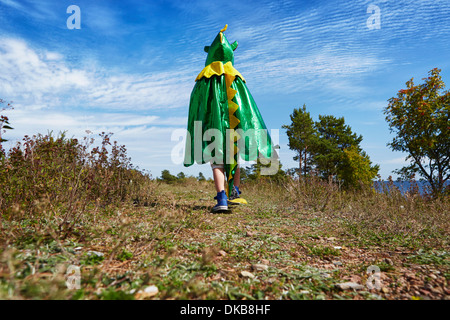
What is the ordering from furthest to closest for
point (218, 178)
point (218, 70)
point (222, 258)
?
point (218, 70) → point (218, 178) → point (222, 258)

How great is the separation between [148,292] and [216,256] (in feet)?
2.30

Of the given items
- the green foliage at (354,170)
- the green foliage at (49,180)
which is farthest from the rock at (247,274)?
the green foliage at (354,170)

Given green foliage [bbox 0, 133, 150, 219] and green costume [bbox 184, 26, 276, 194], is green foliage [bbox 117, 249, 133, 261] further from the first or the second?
green costume [bbox 184, 26, 276, 194]

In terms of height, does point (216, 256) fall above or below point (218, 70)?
below

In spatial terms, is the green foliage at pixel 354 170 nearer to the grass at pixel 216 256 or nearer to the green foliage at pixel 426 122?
the green foliage at pixel 426 122

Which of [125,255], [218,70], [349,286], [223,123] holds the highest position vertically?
[218,70]

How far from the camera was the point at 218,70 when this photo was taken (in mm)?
4023

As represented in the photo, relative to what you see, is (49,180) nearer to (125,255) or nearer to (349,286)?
(125,255)

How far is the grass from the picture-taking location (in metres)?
1.28

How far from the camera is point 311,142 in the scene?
25.0 metres

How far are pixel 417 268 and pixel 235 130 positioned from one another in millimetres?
2791

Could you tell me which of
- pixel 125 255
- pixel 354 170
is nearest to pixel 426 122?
pixel 354 170

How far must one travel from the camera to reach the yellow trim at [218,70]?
3.99 m
